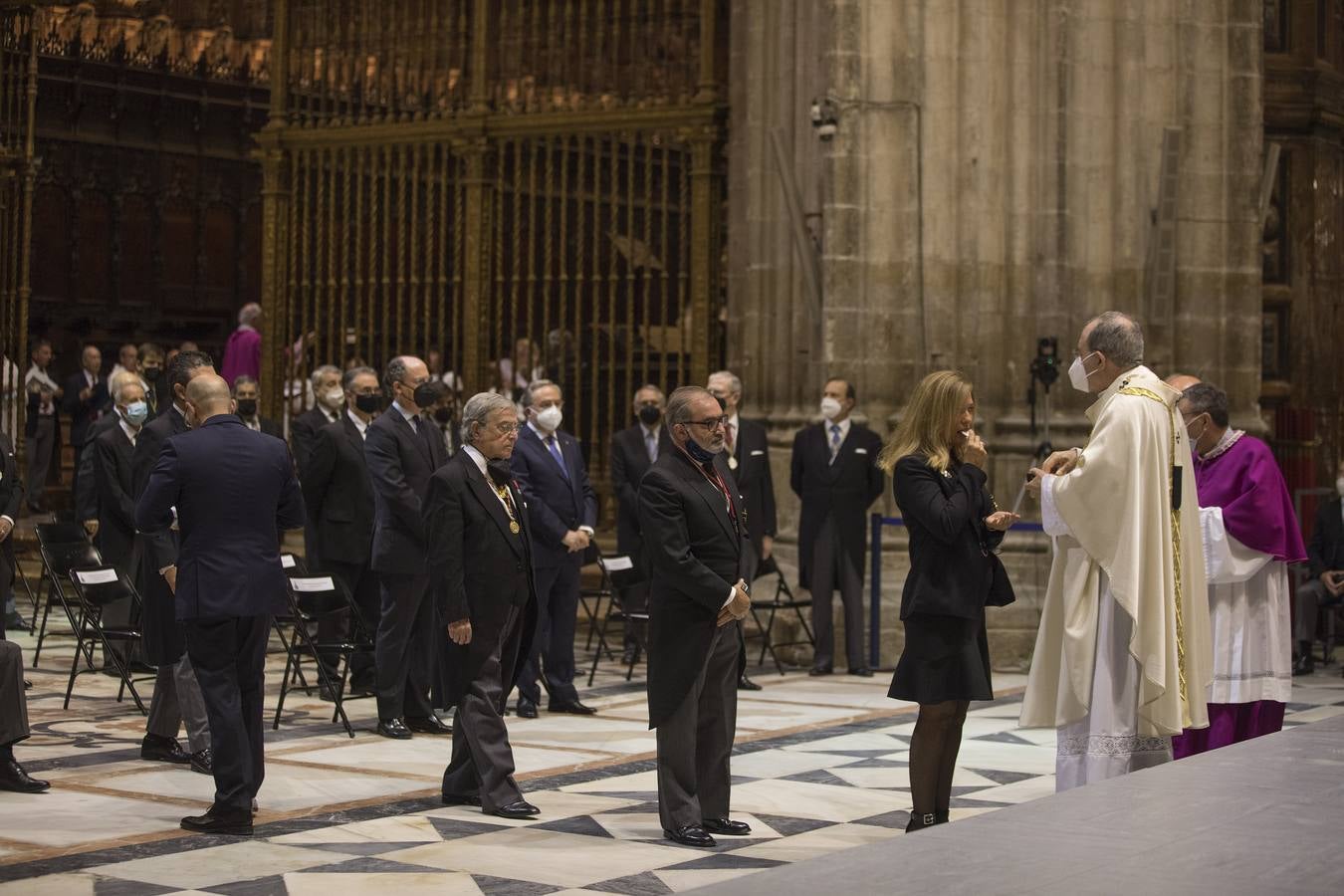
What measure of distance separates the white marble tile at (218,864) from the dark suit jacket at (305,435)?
13.2ft

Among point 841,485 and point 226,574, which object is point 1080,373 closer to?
point 226,574

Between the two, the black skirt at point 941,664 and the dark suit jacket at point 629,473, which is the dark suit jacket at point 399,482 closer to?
the dark suit jacket at point 629,473

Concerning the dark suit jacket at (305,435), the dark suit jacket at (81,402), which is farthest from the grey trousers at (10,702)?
the dark suit jacket at (81,402)

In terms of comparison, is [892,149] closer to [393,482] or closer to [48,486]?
[393,482]

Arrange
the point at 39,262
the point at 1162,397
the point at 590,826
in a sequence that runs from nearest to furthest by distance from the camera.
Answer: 1. the point at 1162,397
2. the point at 590,826
3. the point at 39,262

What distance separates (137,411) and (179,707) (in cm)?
280

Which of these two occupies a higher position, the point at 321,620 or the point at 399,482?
the point at 399,482

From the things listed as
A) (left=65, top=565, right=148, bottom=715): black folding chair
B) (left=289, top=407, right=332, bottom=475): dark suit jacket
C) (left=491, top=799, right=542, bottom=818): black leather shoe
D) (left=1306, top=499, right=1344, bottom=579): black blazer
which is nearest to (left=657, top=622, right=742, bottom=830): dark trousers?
(left=491, top=799, right=542, bottom=818): black leather shoe

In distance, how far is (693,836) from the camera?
22.7 ft

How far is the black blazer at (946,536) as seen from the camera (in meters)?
6.70

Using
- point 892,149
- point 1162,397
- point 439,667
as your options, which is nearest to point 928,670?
point 1162,397

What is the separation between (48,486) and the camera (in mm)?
19531

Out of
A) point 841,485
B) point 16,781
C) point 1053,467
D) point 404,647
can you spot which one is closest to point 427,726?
point 404,647

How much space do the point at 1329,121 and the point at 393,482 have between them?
26.6 ft
